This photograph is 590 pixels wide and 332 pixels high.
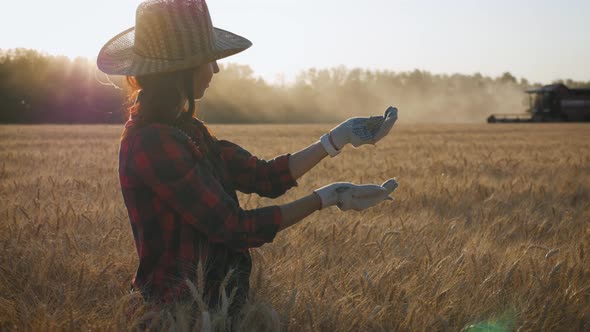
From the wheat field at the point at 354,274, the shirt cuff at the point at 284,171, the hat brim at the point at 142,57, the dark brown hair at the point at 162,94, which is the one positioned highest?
the hat brim at the point at 142,57

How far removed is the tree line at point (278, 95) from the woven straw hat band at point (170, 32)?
48.8 m

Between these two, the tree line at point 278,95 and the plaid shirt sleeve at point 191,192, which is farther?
the tree line at point 278,95

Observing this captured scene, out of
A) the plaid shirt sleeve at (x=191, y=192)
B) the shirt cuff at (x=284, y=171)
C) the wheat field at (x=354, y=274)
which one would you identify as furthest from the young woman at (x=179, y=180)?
the shirt cuff at (x=284, y=171)

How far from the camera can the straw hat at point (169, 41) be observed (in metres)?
1.86

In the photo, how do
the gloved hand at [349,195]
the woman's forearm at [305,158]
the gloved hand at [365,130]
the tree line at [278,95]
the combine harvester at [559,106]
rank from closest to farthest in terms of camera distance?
the gloved hand at [349,195] → the gloved hand at [365,130] → the woman's forearm at [305,158] → the combine harvester at [559,106] → the tree line at [278,95]

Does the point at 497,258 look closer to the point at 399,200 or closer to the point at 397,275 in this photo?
the point at 397,275

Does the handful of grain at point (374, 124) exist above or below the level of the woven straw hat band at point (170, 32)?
below

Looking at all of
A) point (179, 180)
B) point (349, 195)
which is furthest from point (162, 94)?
point (349, 195)

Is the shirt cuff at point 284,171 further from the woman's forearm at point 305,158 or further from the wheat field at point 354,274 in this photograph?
the wheat field at point 354,274

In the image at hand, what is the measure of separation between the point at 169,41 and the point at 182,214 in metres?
0.55

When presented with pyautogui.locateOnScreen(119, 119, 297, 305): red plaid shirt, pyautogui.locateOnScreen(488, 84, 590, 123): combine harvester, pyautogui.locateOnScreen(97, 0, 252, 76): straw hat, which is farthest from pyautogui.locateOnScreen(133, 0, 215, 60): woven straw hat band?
pyautogui.locateOnScreen(488, 84, 590, 123): combine harvester

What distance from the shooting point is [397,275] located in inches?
95.5

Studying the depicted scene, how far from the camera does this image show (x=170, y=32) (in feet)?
6.20

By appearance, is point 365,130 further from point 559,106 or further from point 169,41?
point 559,106
